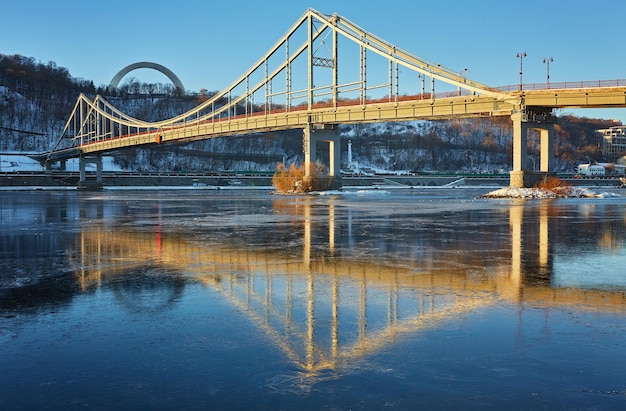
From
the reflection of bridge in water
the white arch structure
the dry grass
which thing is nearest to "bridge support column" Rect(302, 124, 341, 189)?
the dry grass

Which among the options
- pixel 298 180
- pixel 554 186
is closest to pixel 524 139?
pixel 554 186

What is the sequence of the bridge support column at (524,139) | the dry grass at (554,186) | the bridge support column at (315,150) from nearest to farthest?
the dry grass at (554,186) < the bridge support column at (524,139) < the bridge support column at (315,150)

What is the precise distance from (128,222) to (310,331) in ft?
59.8

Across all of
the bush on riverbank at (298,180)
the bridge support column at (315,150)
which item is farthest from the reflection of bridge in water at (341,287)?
the bridge support column at (315,150)

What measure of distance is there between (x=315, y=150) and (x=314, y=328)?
2365 inches

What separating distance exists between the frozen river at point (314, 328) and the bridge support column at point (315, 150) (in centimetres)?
4925

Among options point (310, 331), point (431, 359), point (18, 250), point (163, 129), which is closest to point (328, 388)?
point (431, 359)

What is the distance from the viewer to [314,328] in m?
6.56

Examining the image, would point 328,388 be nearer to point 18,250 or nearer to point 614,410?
point 614,410

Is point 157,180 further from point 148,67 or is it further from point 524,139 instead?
point 148,67

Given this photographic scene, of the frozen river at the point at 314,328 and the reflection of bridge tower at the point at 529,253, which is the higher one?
the reflection of bridge tower at the point at 529,253

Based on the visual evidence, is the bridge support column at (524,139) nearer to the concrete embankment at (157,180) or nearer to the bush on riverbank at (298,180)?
the bush on riverbank at (298,180)

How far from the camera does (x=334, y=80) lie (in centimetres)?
6334

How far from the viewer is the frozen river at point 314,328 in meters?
4.65
